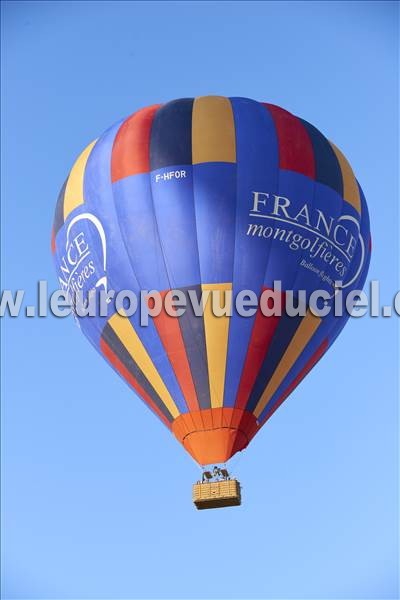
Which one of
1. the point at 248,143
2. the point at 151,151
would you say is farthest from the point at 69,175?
the point at 248,143

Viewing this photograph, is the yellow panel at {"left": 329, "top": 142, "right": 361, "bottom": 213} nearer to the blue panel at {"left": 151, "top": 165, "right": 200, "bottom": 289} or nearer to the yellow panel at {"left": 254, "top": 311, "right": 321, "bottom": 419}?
the yellow panel at {"left": 254, "top": 311, "right": 321, "bottom": 419}

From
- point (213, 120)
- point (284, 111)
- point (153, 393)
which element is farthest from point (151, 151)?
point (153, 393)

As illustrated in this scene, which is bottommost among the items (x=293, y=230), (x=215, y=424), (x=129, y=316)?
(x=215, y=424)

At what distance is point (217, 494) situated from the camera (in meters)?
15.4

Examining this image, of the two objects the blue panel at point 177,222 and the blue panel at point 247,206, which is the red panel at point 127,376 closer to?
the blue panel at point 247,206

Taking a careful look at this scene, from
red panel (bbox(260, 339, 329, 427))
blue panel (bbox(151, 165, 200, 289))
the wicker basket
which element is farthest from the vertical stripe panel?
the wicker basket

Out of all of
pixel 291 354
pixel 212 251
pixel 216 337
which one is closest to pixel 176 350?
pixel 216 337

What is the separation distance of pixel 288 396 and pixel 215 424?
1428 mm

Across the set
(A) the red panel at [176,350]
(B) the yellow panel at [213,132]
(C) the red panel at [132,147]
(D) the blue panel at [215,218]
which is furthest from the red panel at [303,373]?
(C) the red panel at [132,147]

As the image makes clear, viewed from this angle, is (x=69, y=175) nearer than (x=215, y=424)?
No

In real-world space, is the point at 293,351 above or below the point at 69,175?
below

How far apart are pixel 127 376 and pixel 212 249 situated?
82.3 inches

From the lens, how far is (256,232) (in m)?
16.4

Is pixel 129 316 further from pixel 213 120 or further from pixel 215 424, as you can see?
pixel 213 120
